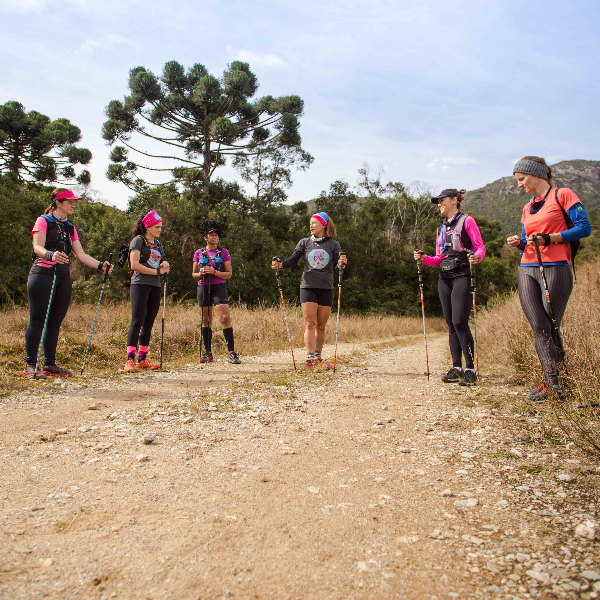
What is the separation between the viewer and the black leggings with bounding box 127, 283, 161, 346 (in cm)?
640

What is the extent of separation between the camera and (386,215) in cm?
3912

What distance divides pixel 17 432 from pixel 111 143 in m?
27.2

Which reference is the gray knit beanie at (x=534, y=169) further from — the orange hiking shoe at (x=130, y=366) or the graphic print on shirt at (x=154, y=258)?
the orange hiking shoe at (x=130, y=366)

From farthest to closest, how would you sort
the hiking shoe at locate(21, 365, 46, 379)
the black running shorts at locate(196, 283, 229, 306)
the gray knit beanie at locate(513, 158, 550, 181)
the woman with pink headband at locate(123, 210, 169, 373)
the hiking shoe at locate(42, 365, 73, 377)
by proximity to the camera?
the black running shorts at locate(196, 283, 229, 306) < the woman with pink headband at locate(123, 210, 169, 373) < the hiking shoe at locate(42, 365, 73, 377) < the hiking shoe at locate(21, 365, 46, 379) < the gray knit beanie at locate(513, 158, 550, 181)

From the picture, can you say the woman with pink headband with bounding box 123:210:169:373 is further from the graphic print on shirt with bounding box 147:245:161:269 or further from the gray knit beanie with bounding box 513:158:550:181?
the gray knit beanie with bounding box 513:158:550:181

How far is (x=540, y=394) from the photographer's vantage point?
4281 millimetres

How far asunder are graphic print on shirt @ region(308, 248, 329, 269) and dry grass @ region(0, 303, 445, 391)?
8.16 ft

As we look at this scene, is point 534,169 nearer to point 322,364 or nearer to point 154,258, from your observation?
point 322,364

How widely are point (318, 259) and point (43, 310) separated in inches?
133

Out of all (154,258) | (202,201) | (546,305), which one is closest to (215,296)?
(154,258)

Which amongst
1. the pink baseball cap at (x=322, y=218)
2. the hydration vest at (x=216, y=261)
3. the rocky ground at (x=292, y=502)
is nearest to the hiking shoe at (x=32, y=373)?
the rocky ground at (x=292, y=502)

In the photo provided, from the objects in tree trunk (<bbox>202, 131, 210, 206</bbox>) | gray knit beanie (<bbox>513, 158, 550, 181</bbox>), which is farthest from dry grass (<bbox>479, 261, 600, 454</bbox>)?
tree trunk (<bbox>202, 131, 210, 206</bbox>)

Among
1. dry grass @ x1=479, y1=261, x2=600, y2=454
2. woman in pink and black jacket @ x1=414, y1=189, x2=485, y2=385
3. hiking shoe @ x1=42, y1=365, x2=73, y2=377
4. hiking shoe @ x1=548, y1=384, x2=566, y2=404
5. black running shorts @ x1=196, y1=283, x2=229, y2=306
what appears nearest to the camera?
dry grass @ x1=479, y1=261, x2=600, y2=454

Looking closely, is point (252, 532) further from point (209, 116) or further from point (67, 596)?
point (209, 116)
